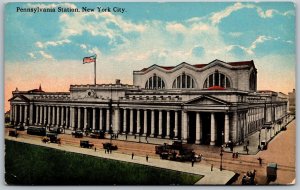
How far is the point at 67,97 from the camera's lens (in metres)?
11.9

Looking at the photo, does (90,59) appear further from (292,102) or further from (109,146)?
(292,102)

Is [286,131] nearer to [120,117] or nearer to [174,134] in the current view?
[174,134]

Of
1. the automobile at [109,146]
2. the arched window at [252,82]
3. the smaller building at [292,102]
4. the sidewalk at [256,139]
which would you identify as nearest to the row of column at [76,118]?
the automobile at [109,146]

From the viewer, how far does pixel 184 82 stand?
38.7 feet

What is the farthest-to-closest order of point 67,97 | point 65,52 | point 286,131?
1. point 67,97
2. point 65,52
3. point 286,131

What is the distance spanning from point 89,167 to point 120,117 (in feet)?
6.80

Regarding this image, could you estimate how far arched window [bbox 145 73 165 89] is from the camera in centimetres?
1126

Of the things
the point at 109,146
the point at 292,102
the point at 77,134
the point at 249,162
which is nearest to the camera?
the point at 292,102

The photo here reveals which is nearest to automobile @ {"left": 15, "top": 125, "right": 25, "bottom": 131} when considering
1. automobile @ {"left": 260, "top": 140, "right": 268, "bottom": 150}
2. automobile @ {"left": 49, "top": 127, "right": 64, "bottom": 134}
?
automobile @ {"left": 49, "top": 127, "right": 64, "bottom": 134}

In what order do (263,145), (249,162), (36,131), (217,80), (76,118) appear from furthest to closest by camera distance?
(76,118), (36,131), (217,80), (263,145), (249,162)

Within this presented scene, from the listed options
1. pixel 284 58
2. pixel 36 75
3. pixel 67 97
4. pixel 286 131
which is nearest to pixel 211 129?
pixel 286 131

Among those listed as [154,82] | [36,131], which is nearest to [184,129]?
[154,82]

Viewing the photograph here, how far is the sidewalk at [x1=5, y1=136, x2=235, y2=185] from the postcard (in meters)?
0.03

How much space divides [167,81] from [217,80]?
65.7 inches
